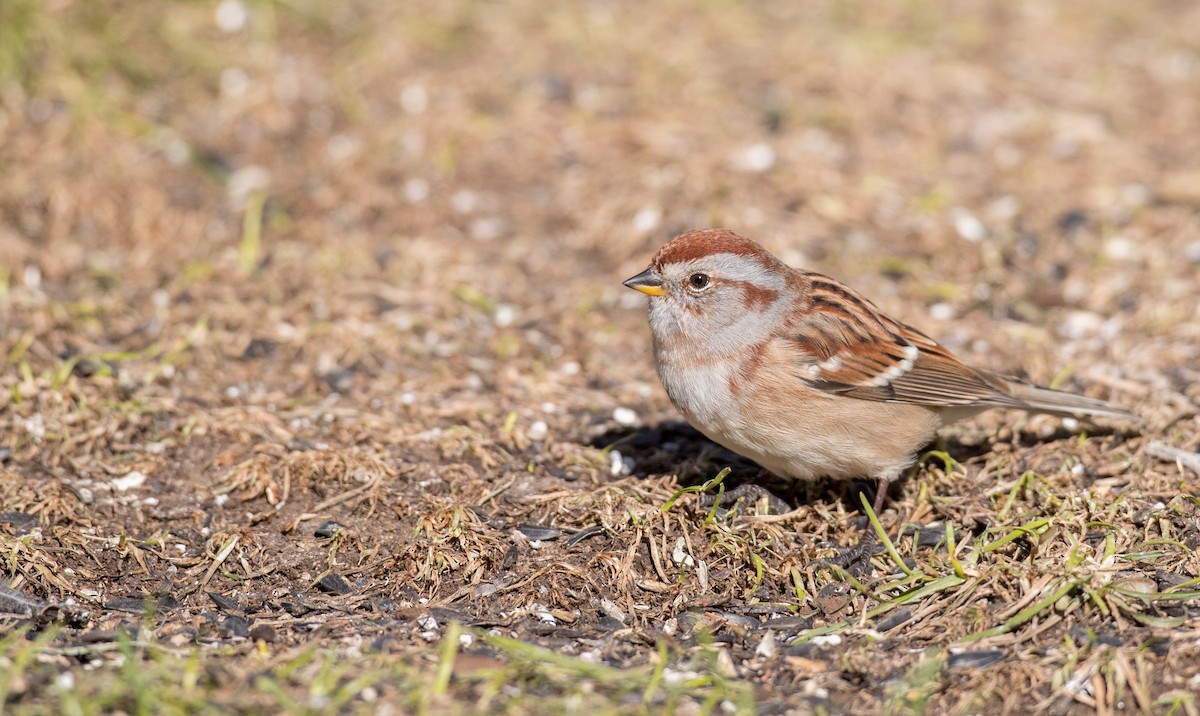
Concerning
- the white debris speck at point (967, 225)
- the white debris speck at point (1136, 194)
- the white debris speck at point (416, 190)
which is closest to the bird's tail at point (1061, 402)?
the white debris speck at point (967, 225)

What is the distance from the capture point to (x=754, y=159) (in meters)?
7.11

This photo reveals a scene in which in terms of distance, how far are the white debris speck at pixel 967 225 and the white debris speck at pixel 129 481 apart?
13.8ft

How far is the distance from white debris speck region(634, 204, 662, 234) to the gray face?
2.07m

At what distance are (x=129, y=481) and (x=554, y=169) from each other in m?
3.28

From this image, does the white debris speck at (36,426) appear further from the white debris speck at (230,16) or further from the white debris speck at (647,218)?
the white debris speck at (230,16)

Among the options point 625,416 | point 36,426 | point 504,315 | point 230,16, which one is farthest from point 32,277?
point 625,416

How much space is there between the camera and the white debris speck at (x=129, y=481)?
182 inches

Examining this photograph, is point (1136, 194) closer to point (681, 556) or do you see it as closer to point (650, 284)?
point (650, 284)

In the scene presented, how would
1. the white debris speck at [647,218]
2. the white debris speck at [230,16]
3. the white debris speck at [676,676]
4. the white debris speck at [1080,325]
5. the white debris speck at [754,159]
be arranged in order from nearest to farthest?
the white debris speck at [676,676] < the white debris speck at [1080,325] < the white debris speck at [647,218] < the white debris speck at [754,159] < the white debris speck at [230,16]

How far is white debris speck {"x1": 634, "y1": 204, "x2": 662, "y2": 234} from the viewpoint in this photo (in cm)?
657

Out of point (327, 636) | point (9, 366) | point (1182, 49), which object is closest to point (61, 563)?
point (327, 636)

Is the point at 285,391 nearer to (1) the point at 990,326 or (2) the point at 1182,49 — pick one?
(1) the point at 990,326

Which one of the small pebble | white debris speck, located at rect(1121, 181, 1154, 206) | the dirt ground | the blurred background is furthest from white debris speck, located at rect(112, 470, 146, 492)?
white debris speck, located at rect(1121, 181, 1154, 206)

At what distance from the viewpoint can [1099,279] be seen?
6.22 meters
